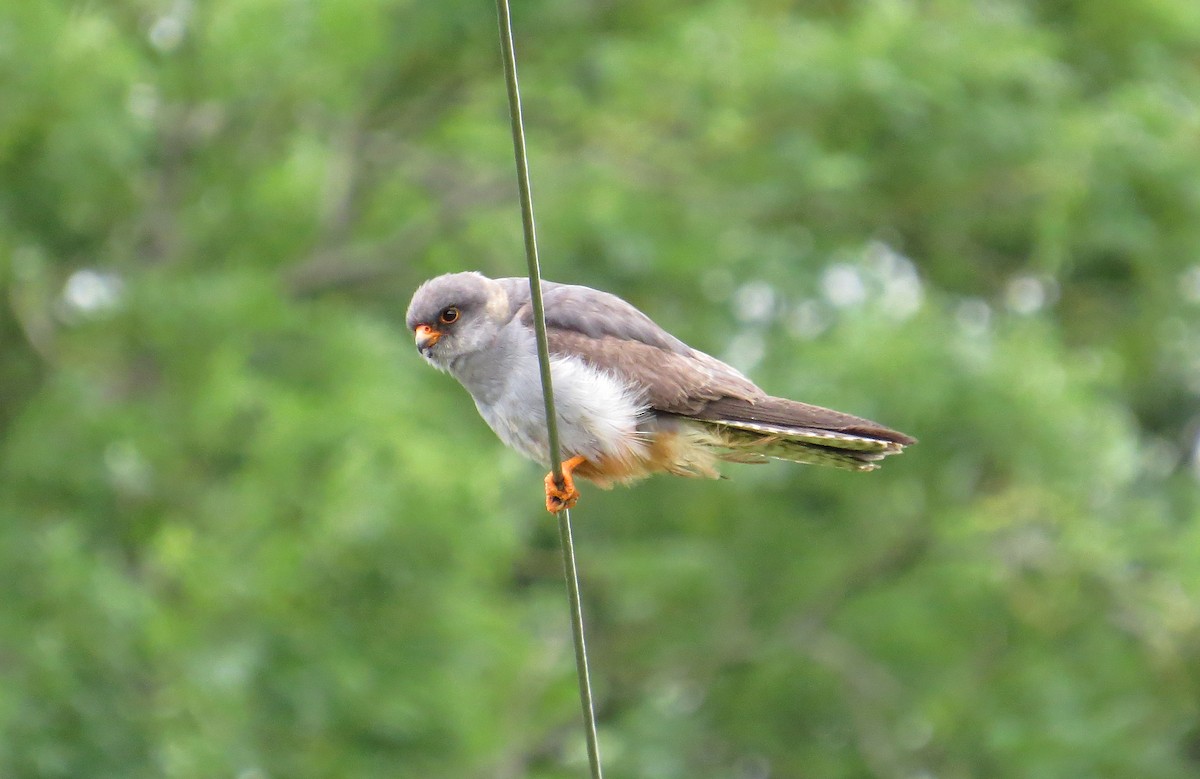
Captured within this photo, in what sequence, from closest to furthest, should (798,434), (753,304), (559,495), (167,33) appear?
(559,495) → (798,434) → (167,33) → (753,304)

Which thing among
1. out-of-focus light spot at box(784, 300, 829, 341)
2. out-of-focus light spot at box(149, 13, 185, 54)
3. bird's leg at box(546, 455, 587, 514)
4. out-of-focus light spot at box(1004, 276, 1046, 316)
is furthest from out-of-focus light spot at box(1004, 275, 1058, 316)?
bird's leg at box(546, 455, 587, 514)

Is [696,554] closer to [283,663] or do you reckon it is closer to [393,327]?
[393,327]

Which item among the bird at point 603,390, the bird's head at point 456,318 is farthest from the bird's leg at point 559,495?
the bird's head at point 456,318

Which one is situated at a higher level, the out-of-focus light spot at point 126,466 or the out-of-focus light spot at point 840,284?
the out-of-focus light spot at point 840,284

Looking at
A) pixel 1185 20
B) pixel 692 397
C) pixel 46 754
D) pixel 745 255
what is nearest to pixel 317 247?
pixel 745 255

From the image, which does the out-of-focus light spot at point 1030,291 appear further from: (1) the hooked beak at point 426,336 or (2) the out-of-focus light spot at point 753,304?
(1) the hooked beak at point 426,336

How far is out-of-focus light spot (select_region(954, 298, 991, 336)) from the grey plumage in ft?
21.8

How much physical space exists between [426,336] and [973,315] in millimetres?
8879

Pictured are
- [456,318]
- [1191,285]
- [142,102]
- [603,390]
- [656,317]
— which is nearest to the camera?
[603,390]

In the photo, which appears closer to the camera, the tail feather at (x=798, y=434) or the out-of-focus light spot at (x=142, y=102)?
the tail feather at (x=798, y=434)

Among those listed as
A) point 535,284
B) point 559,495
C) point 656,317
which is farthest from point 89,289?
point 535,284

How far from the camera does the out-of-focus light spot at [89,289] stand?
1139 cm

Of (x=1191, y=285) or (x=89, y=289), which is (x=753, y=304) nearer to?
(x=1191, y=285)

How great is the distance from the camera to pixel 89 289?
11578 millimetres
